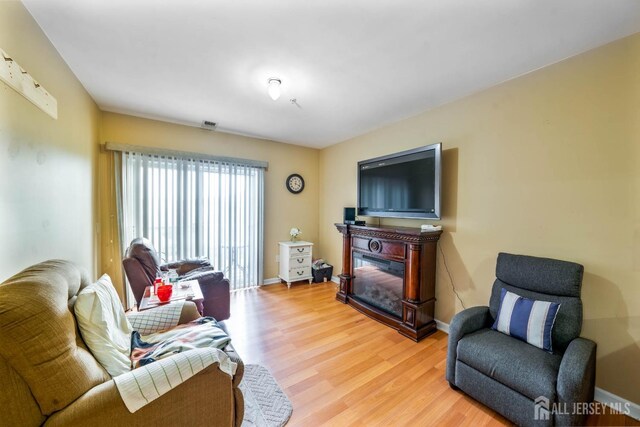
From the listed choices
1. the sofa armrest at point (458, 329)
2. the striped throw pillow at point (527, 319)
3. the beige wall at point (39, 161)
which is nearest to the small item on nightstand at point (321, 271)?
the sofa armrest at point (458, 329)

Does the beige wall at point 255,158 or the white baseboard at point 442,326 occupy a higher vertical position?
the beige wall at point 255,158

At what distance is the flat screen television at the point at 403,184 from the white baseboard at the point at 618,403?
1.65 m

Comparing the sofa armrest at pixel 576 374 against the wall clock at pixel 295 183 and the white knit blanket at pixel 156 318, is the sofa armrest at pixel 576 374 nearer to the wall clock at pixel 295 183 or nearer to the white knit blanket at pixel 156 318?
the white knit blanket at pixel 156 318

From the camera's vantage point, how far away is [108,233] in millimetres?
2947

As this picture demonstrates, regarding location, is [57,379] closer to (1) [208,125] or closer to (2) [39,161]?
(2) [39,161]

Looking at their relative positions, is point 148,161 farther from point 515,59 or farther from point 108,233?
point 515,59

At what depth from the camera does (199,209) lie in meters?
3.46

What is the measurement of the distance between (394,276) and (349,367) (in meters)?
1.15

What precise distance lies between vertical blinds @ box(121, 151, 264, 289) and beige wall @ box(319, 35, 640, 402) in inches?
107

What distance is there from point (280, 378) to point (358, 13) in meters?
2.57

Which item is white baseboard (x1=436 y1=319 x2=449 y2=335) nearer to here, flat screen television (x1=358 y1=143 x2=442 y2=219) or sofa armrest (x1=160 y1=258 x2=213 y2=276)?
flat screen television (x1=358 y1=143 x2=442 y2=219)

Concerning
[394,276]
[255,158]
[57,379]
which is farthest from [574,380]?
[255,158]

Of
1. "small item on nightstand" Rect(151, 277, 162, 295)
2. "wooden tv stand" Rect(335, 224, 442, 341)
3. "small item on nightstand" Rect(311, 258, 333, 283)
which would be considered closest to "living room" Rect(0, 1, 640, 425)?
"wooden tv stand" Rect(335, 224, 442, 341)

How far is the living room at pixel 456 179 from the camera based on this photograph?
4.88 ft
